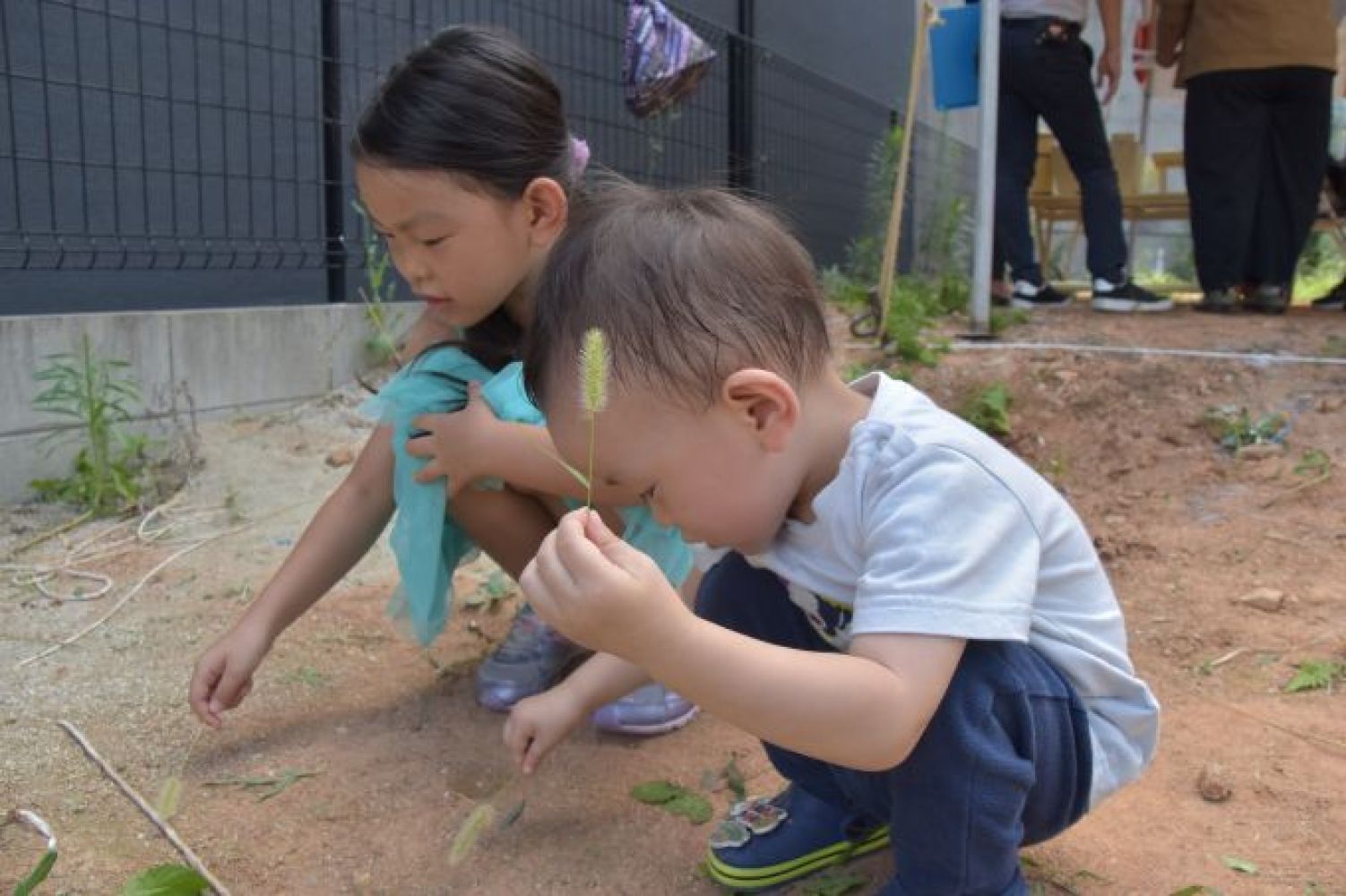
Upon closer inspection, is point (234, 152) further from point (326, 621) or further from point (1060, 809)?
point (1060, 809)

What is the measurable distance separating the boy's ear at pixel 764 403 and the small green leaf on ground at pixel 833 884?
0.61 metres

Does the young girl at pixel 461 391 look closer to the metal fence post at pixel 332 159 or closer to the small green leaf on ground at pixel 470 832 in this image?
the small green leaf on ground at pixel 470 832

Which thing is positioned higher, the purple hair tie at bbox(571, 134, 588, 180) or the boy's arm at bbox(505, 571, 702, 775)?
the purple hair tie at bbox(571, 134, 588, 180)

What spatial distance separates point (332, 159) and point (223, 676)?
119 inches

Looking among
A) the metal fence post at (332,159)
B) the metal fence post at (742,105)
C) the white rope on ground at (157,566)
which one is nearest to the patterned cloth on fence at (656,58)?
the metal fence post at (332,159)

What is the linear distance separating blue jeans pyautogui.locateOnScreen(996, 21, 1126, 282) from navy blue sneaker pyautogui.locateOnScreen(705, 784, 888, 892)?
11.0ft

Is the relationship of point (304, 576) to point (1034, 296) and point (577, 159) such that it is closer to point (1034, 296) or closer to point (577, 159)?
point (577, 159)

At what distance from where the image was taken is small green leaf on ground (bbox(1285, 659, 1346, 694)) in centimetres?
186

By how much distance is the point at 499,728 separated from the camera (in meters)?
1.79

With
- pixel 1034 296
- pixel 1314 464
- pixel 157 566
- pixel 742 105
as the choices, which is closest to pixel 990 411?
pixel 1314 464

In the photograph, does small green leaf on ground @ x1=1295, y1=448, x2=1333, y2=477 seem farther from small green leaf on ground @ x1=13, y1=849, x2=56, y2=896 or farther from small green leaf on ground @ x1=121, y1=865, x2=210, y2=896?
small green leaf on ground @ x1=13, y1=849, x2=56, y2=896

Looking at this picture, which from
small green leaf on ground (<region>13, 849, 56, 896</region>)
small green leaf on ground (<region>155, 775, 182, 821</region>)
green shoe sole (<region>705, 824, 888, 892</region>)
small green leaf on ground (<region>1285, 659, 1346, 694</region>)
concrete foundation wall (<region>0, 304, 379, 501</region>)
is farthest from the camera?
concrete foundation wall (<region>0, 304, 379, 501</region>)

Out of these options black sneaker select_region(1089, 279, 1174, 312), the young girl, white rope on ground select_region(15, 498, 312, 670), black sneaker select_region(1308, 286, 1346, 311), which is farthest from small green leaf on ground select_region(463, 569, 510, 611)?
black sneaker select_region(1308, 286, 1346, 311)

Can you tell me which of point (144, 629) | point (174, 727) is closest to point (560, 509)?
point (174, 727)
